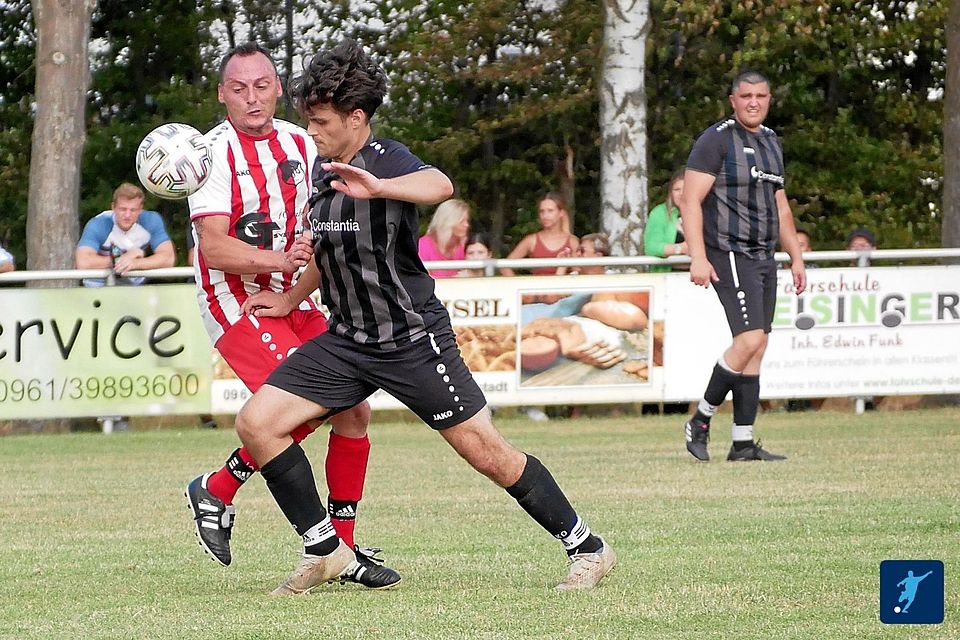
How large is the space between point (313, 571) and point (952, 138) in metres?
12.7

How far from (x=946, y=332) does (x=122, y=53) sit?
49.6 ft

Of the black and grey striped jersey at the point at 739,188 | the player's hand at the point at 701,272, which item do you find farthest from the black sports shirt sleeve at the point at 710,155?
the player's hand at the point at 701,272

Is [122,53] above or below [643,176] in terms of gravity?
above

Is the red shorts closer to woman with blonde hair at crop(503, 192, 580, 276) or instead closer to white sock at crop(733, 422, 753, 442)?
white sock at crop(733, 422, 753, 442)

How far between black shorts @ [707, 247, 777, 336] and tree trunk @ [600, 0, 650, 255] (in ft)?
21.2

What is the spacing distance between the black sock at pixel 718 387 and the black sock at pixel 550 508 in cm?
458

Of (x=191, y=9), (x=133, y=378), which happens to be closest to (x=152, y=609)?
(x=133, y=378)

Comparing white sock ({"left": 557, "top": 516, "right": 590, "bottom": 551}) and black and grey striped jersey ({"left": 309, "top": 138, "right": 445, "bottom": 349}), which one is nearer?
black and grey striped jersey ({"left": 309, "top": 138, "right": 445, "bottom": 349})

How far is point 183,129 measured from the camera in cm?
686

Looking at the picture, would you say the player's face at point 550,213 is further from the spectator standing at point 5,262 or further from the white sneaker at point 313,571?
the white sneaker at point 313,571

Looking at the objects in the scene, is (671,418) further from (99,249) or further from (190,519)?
(190,519)

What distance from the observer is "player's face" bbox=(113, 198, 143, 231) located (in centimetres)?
1406

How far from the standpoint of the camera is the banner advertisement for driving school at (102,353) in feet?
44.9

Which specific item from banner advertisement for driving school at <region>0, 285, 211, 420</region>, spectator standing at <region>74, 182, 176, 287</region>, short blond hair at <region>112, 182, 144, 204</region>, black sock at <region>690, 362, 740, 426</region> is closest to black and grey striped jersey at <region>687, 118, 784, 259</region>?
black sock at <region>690, 362, 740, 426</region>
